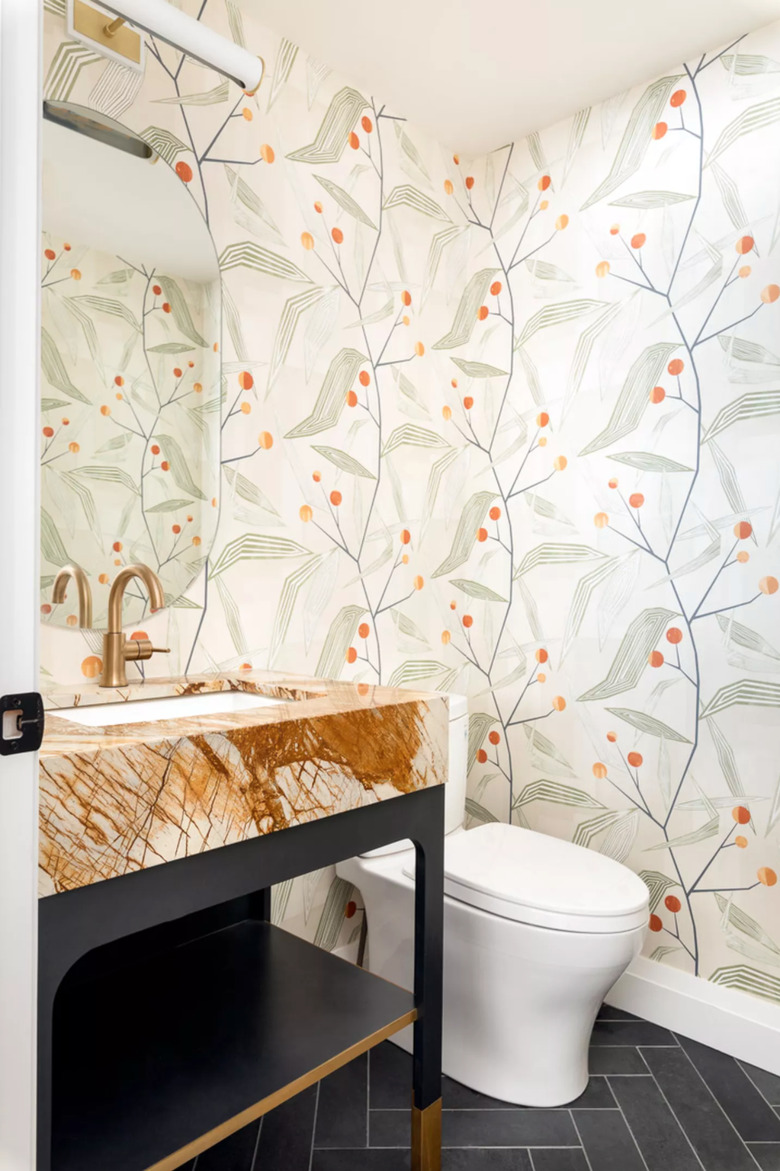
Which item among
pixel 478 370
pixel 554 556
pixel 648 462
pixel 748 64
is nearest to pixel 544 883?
pixel 554 556

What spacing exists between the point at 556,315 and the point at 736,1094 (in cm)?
197

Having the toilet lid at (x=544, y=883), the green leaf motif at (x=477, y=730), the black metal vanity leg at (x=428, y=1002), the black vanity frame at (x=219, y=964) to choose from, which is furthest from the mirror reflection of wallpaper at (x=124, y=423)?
the green leaf motif at (x=477, y=730)

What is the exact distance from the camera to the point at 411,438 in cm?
224

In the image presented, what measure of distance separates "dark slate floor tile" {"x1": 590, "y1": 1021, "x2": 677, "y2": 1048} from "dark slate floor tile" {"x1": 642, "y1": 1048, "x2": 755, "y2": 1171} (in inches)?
1.7

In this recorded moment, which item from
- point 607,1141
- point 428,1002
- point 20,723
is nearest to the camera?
point 20,723

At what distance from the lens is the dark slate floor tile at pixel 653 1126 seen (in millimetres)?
1428

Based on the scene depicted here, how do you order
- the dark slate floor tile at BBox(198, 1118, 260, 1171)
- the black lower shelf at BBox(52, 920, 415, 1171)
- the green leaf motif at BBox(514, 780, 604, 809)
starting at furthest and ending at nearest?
1. the green leaf motif at BBox(514, 780, 604, 809)
2. the dark slate floor tile at BBox(198, 1118, 260, 1171)
3. the black lower shelf at BBox(52, 920, 415, 1171)

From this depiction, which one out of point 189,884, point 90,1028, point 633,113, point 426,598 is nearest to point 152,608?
point 189,884

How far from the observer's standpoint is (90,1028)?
4.15 feet

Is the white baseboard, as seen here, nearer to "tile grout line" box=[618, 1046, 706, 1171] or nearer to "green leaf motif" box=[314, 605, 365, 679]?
"tile grout line" box=[618, 1046, 706, 1171]

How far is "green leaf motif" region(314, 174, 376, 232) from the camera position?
76.9 inches

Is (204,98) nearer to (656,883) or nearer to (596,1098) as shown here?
(656,883)

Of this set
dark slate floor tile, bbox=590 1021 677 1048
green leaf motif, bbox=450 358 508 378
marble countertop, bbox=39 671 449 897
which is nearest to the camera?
marble countertop, bbox=39 671 449 897

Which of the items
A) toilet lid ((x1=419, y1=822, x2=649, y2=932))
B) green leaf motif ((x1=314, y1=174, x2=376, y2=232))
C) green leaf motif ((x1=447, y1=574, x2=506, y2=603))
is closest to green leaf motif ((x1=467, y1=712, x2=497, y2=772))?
green leaf motif ((x1=447, y1=574, x2=506, y2=603))
